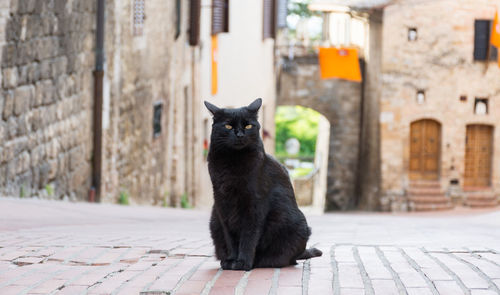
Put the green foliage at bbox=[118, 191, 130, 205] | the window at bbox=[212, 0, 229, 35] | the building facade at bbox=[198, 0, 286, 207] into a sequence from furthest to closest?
the window at bbox=[212, 0, 229, 35]
the building facade at bbox=[198, 0, 286, 207]
the green foliage at bbox=[118, 191, 130, 205]

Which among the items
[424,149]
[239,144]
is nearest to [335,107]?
[424,149]

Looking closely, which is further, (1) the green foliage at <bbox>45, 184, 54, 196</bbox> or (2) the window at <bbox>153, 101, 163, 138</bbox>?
(2) the window at <bbox>153, 101, 163, 138</bbox>

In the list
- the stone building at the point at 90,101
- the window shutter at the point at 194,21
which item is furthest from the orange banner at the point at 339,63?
the stone building at the point at 90,101

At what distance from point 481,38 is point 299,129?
68.2 feet

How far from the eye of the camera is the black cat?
391cm

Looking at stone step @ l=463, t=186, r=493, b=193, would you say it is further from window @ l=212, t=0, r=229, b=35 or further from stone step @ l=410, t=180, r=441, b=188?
window @ l=212, t=0, r=229, b=35

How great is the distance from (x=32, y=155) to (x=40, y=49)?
1.08 m

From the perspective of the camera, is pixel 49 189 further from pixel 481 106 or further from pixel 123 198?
pixel 481 106

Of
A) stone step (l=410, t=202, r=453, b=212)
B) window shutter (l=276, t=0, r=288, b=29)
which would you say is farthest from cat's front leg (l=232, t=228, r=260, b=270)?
window shutter (l=276, t=0, r=288, b=29)

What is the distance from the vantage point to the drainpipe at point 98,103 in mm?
10383

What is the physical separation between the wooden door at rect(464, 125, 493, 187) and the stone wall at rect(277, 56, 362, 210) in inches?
177

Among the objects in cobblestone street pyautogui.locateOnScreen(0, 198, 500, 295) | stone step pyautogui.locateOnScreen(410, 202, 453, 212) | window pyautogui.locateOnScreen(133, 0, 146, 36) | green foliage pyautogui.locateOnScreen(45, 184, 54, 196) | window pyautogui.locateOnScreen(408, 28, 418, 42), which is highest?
window pyautogui.locateOnScreen(408, 28, 418, 42)

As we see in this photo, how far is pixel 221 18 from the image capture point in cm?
2017

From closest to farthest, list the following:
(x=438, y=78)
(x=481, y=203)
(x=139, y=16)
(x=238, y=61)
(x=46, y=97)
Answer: (x=46, y=97), (x=139, y=16), (x=238, y=61), (x=481, y=203), (x=438, y=78)
